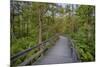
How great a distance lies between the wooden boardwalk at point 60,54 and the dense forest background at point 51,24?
10 cm

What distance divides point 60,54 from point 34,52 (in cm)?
37

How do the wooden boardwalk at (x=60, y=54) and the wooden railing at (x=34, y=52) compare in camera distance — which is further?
the wooden boardwalk at (x=60, y=54)

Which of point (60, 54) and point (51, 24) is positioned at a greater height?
point (51, 24)

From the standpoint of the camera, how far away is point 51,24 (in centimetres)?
233

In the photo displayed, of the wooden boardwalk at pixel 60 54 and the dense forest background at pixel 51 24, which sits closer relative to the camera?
Answer: the dense forest background at pixel 51 24

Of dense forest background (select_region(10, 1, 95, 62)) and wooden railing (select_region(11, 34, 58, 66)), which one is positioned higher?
dense forest background (select_region(10, 1, 95, 62))

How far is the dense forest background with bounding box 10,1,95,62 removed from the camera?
2188 mm

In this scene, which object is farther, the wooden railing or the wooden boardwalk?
the wooden boardwalk

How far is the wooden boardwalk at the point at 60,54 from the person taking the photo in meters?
2.31

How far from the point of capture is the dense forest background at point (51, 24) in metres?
2.19

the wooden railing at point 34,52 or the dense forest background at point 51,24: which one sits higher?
the dense forest background at point 51,24

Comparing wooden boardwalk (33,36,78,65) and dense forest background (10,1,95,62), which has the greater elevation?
dense forest background (10,1,95,62)

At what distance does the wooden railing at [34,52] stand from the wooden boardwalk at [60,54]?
0.20 feet

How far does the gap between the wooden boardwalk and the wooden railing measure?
0.06 metres
